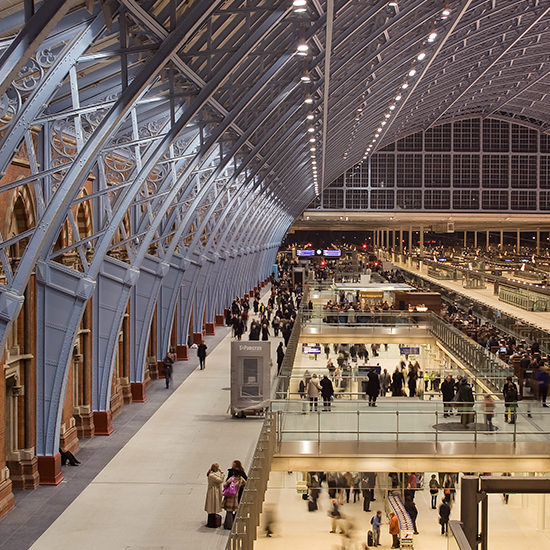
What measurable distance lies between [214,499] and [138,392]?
12052 mm

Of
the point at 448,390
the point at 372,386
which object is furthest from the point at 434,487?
the point at 448,390

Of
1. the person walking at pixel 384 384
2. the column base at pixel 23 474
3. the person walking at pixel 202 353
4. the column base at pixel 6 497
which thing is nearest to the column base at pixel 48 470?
the column base at pixel 23 474

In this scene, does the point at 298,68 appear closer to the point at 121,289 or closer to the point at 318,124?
the point at 121,289

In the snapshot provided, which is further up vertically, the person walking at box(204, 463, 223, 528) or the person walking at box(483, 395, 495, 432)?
the person walking at box(483, 395, 495, 432)

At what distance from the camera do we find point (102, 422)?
75.5ft

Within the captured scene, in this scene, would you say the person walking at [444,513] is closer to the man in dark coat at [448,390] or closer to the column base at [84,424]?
the man in dark coat at [448,390]

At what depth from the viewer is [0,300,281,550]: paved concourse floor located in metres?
15.5

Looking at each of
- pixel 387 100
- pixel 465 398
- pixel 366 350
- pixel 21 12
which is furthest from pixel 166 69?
pixel 387 100

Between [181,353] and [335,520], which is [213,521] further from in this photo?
[181,353]

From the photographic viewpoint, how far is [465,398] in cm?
2075

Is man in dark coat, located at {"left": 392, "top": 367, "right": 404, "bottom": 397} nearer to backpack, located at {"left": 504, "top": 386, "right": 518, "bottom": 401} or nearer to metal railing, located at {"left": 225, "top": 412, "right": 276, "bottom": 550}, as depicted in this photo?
backpack, located at {"left": 504, "top": 386, "right": 518, "bottom": 401}

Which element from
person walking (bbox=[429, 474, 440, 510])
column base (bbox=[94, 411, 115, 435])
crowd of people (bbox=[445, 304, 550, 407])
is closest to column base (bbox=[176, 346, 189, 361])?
crowd of people (bbox=[445, 304, 550, 407])

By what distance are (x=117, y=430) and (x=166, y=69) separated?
965 cm

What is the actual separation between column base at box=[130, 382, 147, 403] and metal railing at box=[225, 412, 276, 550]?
9646 millimetres
